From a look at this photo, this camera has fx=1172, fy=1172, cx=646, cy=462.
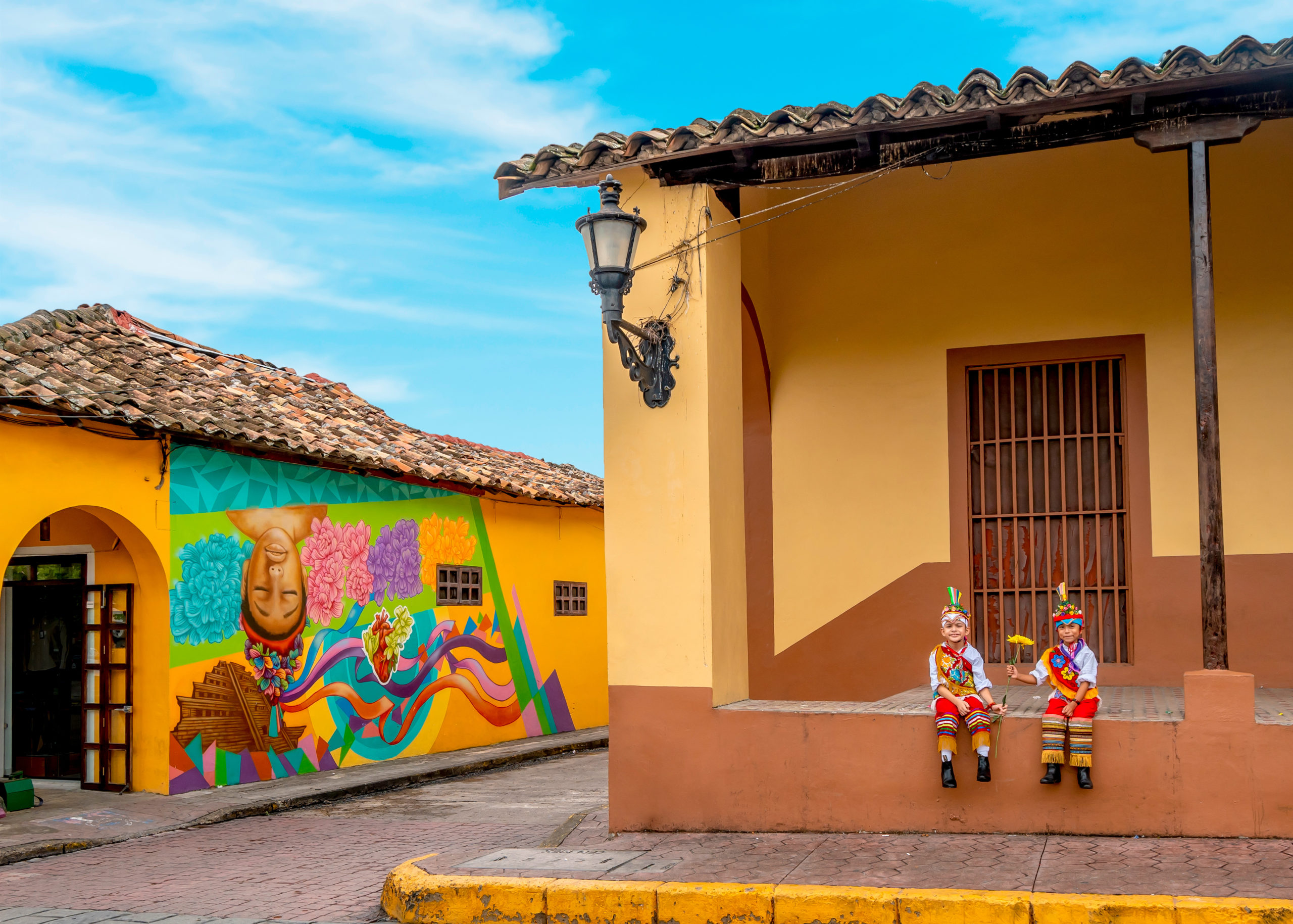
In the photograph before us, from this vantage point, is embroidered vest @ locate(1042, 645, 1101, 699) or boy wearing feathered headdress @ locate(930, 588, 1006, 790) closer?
embroidered vest @ locate(1042, 645, 1101, 699)

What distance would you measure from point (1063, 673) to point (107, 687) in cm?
890

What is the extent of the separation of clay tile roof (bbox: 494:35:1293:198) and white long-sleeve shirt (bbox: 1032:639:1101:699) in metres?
3.11

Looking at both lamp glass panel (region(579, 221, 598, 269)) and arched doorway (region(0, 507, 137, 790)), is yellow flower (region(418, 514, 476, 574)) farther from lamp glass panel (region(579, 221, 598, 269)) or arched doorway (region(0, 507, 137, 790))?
lamp glass panel (region(579, 221, 598, 269))

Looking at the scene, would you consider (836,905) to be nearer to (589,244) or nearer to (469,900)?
(469,900)

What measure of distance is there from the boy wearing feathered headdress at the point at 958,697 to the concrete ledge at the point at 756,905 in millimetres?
1197

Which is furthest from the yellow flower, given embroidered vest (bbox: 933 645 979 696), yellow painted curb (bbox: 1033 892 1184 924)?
yellow painted curb (bbox: 1033 892 1184 924)

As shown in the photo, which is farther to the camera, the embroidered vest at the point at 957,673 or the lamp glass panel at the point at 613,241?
the lamp glass panel at the point at 613,241

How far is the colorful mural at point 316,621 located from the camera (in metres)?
11.5

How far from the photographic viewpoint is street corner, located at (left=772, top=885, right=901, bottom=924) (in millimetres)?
5523

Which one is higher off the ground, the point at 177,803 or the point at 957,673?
the point at 957,673

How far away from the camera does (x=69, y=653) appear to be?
11.9 meters

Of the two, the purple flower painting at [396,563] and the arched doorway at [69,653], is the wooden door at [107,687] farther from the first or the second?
the purple flower painting at [396,563]

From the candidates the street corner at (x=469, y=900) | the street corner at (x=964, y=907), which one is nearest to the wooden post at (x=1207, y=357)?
the street corner at (x=964, y=907)

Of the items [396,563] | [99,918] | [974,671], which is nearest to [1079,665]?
[974,671]
